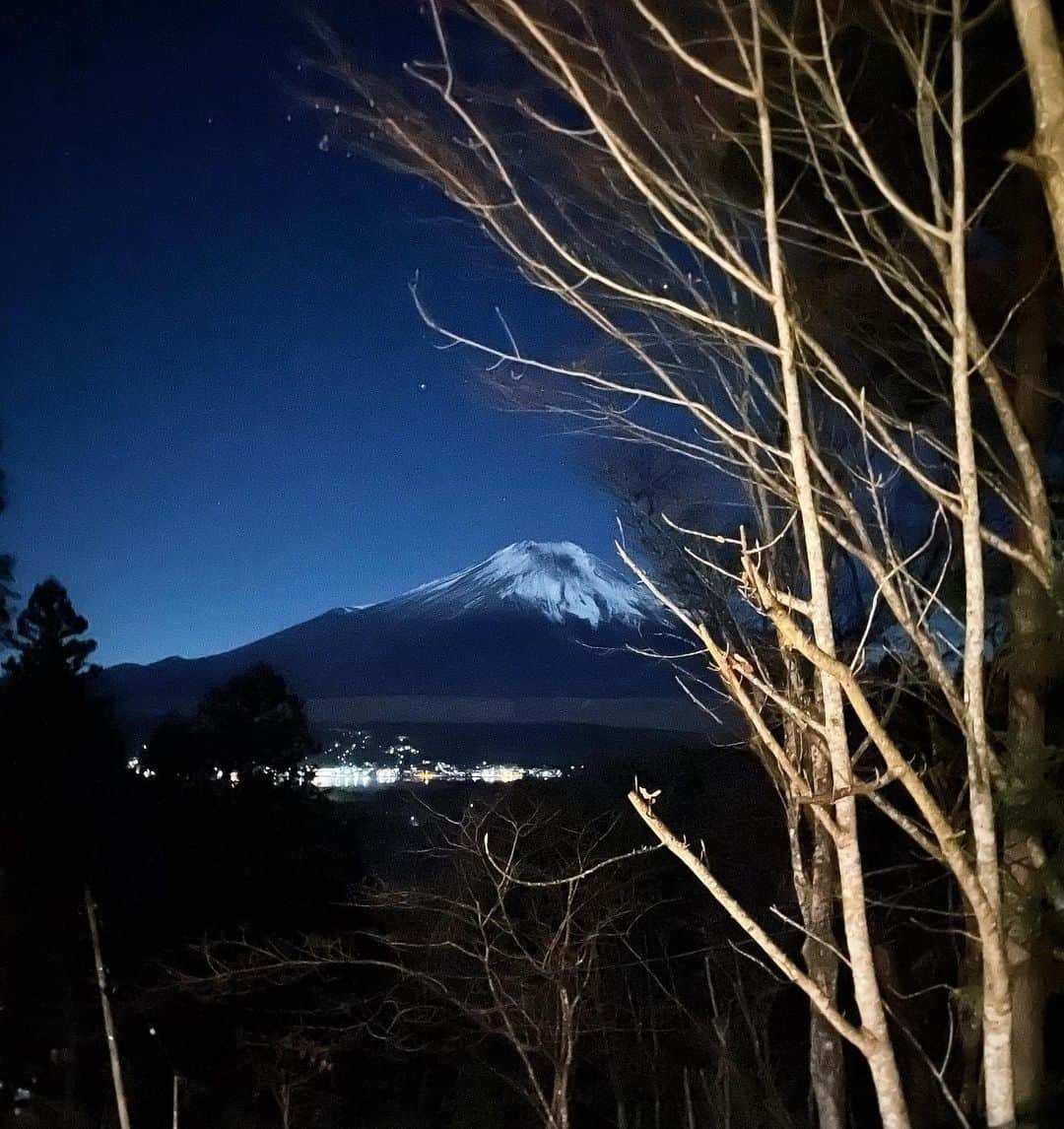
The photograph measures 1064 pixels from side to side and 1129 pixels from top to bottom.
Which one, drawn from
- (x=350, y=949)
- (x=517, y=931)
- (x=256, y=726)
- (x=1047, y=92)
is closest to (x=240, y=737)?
(x=256, y=726)

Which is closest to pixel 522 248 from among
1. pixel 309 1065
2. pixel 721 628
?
pixel 721 628

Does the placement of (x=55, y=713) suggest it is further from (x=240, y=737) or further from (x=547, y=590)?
(x=547, y=590)

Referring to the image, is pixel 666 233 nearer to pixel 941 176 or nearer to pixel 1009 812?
pixel 941 176

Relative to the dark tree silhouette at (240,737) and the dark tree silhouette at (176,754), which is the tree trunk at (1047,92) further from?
the dark tree silhouette at (176,754)

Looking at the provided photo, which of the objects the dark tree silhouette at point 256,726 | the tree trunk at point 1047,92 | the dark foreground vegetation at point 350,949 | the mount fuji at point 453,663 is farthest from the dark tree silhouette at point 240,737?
the tree trunk at point 1047,92

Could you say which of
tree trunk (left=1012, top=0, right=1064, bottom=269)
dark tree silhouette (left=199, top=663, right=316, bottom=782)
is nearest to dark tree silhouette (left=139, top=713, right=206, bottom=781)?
dark tree silhouette (left=199, top=663, right=316, bottom=782)

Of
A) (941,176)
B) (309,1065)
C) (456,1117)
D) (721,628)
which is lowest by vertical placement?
(456,1117)
